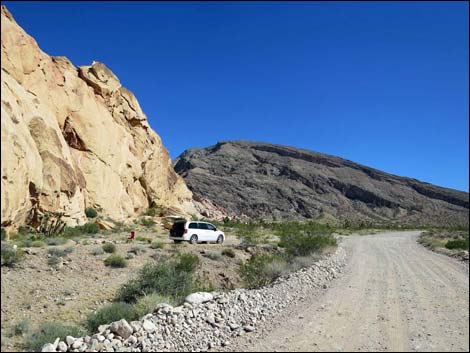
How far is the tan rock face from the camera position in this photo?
2441cm

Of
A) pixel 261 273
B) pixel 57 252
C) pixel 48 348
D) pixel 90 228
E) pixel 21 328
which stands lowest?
pixel 21 328

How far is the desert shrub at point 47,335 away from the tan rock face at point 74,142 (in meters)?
8.95

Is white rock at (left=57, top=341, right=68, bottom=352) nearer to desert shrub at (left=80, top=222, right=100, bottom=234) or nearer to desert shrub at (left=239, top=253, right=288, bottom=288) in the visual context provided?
desert shrub at (left=239, top=253, right=288, bottom=288)

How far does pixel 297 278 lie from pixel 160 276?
179 inches

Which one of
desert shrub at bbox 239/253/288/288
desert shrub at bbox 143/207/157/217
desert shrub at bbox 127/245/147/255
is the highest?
desert shrub at bbox 143/207/157/217

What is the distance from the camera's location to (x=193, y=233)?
30.0m

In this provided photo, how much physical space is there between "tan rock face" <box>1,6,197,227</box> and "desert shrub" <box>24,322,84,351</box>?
895 cm

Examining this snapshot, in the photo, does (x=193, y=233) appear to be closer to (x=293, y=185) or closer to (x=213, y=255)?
(x=213, y=255)

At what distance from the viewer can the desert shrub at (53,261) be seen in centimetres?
1816

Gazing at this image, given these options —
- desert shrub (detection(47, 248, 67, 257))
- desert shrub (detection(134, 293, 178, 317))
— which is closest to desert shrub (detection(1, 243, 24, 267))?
desert shrub (detection(47, 248, 67, 257))

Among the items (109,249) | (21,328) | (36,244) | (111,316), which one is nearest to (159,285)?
(111,316)

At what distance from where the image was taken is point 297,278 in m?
14.0

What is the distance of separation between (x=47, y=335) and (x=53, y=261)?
910cm

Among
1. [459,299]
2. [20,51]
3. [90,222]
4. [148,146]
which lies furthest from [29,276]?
[148,146]
